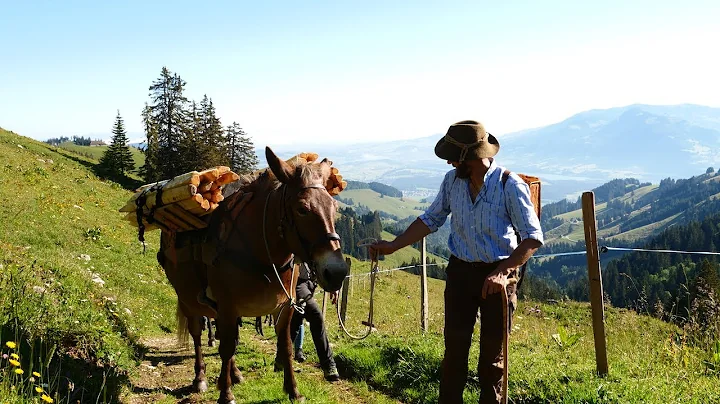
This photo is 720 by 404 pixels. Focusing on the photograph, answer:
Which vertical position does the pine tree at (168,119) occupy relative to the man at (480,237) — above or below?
above

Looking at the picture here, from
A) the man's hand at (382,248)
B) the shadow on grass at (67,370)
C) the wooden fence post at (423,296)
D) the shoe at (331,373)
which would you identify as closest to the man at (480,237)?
the man's hand at (382,248)

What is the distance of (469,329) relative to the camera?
433 cm

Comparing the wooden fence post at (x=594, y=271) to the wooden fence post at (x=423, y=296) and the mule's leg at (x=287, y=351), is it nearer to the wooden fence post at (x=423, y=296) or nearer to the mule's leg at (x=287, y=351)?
the mule's leg at (x=287, y=351)

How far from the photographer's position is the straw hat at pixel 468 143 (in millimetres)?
4027

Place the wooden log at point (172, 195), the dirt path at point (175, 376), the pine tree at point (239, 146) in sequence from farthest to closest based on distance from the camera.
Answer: the pine tree at point (239, 146) → the dirt path at point (175, 376) → the wooden log at point (172, 195)

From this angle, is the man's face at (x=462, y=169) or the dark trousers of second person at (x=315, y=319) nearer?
the man's face at (x=462, y=169)

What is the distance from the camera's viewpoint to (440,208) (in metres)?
4.66

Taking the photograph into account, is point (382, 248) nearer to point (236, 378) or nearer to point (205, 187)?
point (205, 187)

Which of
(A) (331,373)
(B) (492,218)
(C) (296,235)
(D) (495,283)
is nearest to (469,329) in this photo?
(D) (495,283)

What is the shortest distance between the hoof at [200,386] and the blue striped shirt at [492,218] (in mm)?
4256

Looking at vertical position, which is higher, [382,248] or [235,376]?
[382,248]

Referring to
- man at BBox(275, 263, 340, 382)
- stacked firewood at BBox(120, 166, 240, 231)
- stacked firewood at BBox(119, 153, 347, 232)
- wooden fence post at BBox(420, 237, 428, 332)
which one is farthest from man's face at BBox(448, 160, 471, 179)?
wooden fence post at BBox(420, 237, 428, 332)

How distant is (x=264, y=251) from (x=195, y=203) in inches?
43.4

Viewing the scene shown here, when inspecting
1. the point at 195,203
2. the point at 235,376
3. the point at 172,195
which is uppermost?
the point at 172,195
